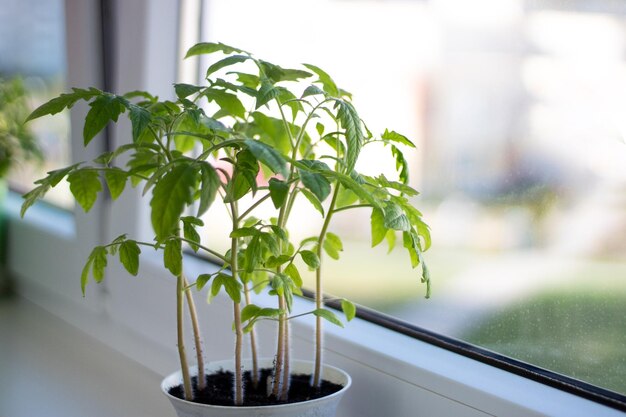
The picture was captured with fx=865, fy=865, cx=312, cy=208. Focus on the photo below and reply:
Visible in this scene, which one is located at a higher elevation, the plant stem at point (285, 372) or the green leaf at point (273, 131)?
the green leaf at point (273, 131)

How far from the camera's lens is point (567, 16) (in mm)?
907

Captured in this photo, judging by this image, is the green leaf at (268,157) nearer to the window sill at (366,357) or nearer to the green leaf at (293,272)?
the green leaf at (293,272)

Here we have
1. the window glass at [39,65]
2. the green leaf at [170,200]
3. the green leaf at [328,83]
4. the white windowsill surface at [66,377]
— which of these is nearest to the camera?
the green leaf at [170,200]

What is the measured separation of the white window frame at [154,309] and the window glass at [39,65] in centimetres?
11

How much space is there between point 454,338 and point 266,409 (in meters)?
0.30

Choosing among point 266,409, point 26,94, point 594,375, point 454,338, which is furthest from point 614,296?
point 26,94

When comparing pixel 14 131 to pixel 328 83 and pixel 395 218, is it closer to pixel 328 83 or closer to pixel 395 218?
pixel 328 83

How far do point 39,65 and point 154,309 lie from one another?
0.91m

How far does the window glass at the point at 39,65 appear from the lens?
200cm

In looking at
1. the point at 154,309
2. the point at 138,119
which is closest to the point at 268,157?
the point at 138,119

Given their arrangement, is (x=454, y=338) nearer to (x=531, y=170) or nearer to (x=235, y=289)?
(x=531, y=170)

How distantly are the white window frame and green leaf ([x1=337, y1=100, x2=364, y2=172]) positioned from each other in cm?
29

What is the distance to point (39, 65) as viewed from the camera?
2098mm

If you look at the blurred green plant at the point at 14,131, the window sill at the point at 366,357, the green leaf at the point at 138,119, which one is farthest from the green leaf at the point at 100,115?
the blurred green plant at the point at 14,131
